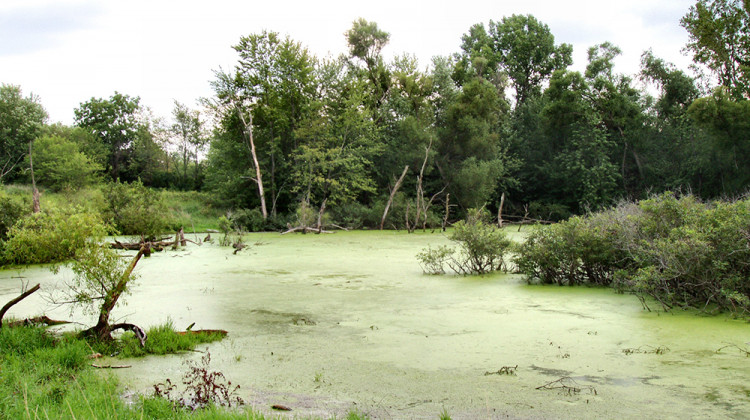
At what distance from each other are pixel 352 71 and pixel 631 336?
24.9 metres

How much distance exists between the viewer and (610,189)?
26188 mm

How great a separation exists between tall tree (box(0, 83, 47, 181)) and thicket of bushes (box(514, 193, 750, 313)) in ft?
116

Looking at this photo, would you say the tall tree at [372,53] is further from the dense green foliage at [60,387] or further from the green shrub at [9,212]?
the dense green foliage at [60,387]

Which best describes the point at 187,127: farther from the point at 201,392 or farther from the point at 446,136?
the point at 201,392

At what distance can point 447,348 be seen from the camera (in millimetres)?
4711

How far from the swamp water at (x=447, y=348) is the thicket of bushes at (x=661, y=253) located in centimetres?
40

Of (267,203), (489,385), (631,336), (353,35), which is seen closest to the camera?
(489,385)

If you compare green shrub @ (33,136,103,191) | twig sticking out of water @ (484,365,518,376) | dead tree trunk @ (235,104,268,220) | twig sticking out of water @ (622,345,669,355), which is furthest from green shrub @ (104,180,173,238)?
twig sticking out of water @ (622,345,669,355)

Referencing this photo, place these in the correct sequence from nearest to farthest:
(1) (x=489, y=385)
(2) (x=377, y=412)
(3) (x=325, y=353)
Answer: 1. (2) (x=377, y=412)
2. (1) (x=489, y=385)
3. (3) (x=325, y=353)

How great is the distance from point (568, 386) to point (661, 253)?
3272 mm

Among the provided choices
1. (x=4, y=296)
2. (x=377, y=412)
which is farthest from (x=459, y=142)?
(x=377, y=412)

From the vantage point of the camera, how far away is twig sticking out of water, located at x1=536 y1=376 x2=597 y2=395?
11.5 ft

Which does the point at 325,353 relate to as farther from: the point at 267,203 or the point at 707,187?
the point at 707,187

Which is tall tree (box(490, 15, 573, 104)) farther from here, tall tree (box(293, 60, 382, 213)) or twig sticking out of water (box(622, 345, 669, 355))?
twig sticking out of water (box(622, 345, 669, 355))
